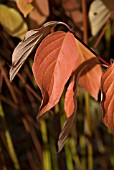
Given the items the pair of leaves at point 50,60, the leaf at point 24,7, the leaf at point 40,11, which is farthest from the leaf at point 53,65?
the leaf at point 40,11

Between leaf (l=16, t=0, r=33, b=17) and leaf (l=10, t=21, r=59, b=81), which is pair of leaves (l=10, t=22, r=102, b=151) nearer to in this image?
leaf (l=10, t=21, r=59, b=81)

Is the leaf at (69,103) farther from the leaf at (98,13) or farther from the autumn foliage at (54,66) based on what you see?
the leaf at (98,13)

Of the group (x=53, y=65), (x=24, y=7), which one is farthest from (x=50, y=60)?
(x=24, y=7)

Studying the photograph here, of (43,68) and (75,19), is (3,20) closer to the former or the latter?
(75,19)

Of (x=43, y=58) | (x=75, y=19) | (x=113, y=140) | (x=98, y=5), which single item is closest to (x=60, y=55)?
(x=43, y=58)

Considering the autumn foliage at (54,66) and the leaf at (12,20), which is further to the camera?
the leaf at (12,20)

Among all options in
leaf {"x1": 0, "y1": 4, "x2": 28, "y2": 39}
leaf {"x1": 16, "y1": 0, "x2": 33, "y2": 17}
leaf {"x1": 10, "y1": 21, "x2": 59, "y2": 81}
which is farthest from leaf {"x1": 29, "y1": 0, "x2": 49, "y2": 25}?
leaf {"x1": 10, "y1": 21, "x2": 59, "y2": 81}
